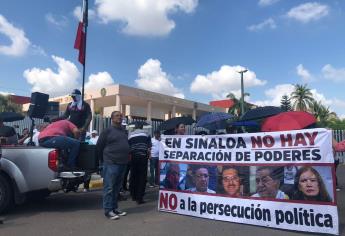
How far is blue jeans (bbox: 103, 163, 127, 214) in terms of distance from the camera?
22.9 ft

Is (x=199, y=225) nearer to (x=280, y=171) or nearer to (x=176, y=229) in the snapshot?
(x=176, y=229)

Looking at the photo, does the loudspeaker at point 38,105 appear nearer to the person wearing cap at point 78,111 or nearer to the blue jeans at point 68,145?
the person wearing cap at point 78,111

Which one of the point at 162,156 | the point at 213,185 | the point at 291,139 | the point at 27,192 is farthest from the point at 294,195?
the point at 27,192

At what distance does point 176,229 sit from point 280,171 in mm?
1818

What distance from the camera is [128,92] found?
3741 centimetres

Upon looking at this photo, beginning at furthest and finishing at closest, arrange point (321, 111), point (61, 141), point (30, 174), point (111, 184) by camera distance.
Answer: point (321, 111), point (61, 141), point (30, 174), point (111, 184)

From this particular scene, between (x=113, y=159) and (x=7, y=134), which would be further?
(x=7, y=134)

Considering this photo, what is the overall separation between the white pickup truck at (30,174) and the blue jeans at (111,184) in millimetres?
738

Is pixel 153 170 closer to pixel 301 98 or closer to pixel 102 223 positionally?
pixel 102 223

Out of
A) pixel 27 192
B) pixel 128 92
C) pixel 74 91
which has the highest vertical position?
pixel 128 92

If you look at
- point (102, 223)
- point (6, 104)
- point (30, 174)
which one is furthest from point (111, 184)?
point (6, 104)

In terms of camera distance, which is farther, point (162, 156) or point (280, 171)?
point (162, 156)

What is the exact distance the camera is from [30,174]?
725cm

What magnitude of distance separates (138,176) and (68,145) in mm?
1811
